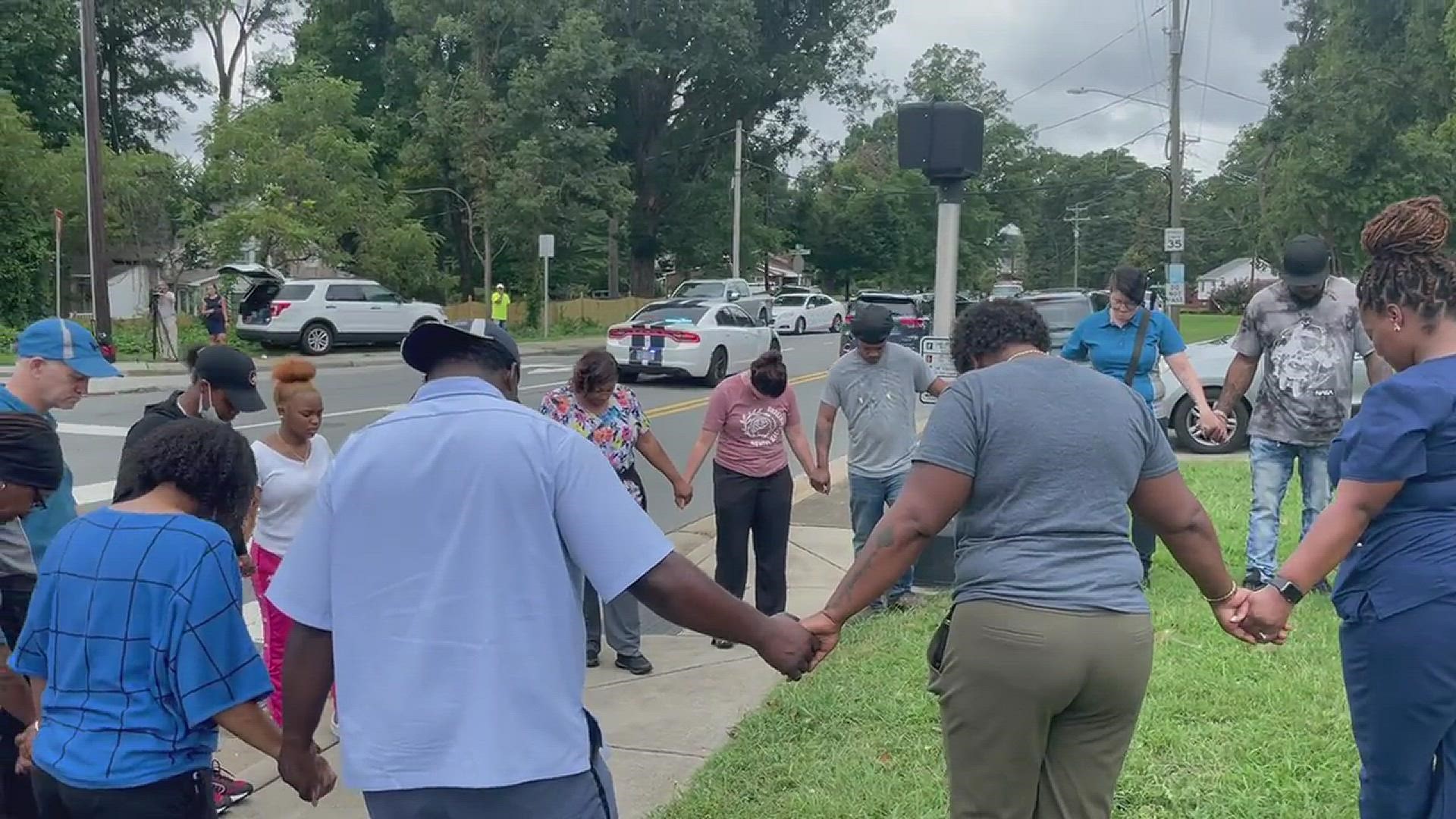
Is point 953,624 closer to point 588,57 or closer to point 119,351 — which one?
point 119,351

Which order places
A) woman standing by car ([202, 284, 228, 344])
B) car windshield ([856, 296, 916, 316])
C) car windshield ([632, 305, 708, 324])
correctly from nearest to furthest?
car windshield ([632, 305, 708, 324])
woman standing by car ([202, 284, 228, 344])
car windshield ([856, 296, 916, 316])

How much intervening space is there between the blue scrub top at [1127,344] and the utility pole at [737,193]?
3414cm

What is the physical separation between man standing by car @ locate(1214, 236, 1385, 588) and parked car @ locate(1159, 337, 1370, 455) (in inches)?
237

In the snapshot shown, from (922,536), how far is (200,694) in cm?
177

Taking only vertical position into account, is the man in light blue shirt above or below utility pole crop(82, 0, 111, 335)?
below

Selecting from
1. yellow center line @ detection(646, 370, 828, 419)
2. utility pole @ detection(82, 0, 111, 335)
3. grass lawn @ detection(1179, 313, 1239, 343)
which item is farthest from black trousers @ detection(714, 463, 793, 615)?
grass lawn @ detection(1179, 313, 1239, 343)

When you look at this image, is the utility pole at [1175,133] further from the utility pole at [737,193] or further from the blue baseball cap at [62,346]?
the blue baseball cap at [62,346]

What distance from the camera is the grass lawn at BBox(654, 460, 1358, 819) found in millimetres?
4172

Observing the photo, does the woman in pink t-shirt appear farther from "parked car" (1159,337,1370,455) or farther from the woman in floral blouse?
"parked car" (1159,337,1370,455)

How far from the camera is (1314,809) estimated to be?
4.00 metres

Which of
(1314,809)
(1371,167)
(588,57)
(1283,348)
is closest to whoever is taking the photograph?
(1314,809)

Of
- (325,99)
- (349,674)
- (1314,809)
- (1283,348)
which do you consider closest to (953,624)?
(349,674)

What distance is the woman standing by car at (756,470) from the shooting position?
661 centimetres

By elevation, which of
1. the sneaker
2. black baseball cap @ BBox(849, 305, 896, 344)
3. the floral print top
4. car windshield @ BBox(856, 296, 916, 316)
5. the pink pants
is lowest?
the sneaker
